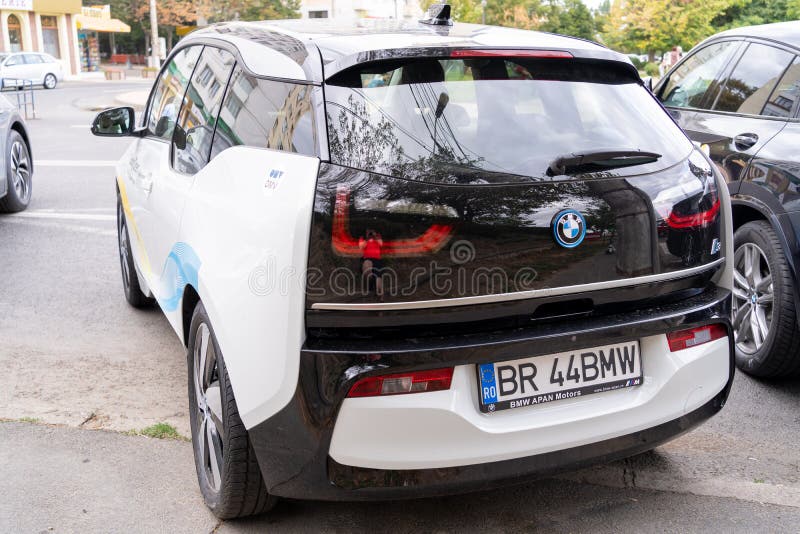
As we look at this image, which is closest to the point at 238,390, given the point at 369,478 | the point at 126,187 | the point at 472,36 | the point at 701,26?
the point at 369,478

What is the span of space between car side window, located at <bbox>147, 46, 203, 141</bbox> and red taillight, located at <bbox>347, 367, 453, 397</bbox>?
2115 millimetres

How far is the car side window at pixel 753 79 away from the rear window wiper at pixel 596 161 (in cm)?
208

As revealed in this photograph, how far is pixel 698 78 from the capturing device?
17.1 ft

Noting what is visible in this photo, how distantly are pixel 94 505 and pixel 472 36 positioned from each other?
87.8 inches

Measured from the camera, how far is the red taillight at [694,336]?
8.81 feet

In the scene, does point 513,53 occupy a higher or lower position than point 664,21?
higher

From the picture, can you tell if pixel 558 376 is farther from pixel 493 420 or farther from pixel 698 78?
pixel 698 78

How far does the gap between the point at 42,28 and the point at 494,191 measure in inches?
2053

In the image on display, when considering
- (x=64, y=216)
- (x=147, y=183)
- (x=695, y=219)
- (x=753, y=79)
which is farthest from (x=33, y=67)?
(x=695, y=219)

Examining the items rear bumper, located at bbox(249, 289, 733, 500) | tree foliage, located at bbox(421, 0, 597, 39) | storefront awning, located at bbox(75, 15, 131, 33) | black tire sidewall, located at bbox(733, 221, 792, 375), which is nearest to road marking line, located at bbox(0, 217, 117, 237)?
black tire sidewall, located at bbox(733, 221, 792, 375)

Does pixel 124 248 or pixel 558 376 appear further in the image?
pixel 124 248

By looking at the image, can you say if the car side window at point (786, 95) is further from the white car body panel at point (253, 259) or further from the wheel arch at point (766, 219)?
the white car body panel at point (253, 259)

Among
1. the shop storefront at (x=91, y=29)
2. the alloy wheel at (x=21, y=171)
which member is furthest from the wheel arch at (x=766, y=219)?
the shop storefront at (x=91, y=29)

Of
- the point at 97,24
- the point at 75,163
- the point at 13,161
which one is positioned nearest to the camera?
the point at 13,161
